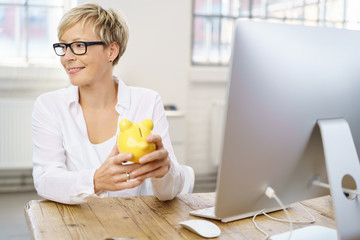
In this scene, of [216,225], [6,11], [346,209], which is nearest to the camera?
[346,209]

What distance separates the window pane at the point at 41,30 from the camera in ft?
14.0

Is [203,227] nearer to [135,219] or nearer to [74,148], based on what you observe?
[135,219]

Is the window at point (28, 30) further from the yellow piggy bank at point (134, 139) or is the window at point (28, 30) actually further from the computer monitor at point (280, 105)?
the computer monitor at point (280, 105)

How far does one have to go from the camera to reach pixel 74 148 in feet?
6.05

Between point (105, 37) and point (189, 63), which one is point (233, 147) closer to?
point (105, 37)

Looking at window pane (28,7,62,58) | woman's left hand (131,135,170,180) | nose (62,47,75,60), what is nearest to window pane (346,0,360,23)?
window pane (28,7,62,58)

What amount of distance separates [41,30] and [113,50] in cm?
250

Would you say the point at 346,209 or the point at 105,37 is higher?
the point at 105,37

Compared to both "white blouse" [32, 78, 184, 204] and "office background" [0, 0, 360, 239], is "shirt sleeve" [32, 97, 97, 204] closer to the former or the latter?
"white blouse" [32, 78, 184, 204]

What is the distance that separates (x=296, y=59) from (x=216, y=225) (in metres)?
0.56

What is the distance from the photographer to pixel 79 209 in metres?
1.50

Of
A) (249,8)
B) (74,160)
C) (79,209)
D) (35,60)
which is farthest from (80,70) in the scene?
(249,8)

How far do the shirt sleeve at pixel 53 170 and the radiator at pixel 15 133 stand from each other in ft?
7.37

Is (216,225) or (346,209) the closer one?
(346,209)
